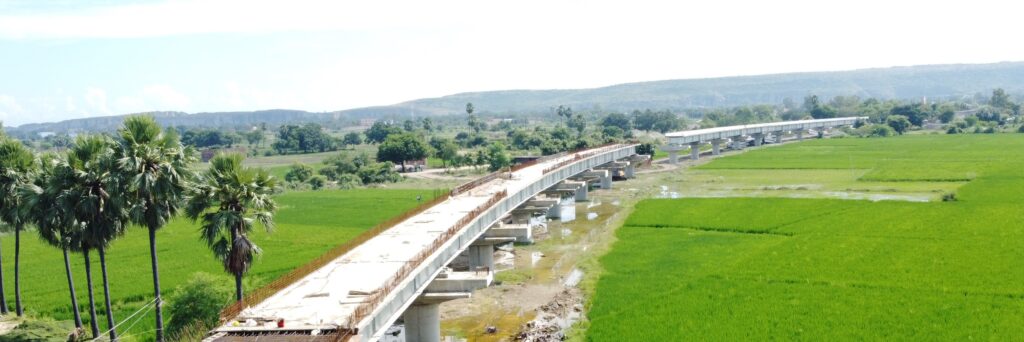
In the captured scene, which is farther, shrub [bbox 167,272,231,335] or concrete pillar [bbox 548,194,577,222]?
concrete pillar [bbox 548,194,577,222]

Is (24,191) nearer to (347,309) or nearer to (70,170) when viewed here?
(70,170)

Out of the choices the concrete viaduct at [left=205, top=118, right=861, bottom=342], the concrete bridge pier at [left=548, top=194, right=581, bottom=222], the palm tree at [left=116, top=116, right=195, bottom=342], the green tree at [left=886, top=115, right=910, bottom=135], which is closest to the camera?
the concrete viaduct at [left=205, top=118, right=861, bottom=342]

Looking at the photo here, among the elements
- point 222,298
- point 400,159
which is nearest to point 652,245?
point 222,298

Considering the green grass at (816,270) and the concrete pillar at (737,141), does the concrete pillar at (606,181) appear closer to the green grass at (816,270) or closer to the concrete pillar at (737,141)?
the green grass at (816,270)

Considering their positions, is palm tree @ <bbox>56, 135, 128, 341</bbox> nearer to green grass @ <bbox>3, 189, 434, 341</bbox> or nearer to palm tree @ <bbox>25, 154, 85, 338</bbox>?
palm tree @ <bbox>25, 154, 85, 338</bbox>

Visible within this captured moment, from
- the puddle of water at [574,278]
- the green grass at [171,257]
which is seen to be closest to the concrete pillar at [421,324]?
the green grass at [171,257]

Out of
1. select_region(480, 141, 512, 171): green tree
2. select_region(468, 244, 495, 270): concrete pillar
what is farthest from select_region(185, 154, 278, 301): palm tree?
select_region(480, 141, 512, 171): green tree

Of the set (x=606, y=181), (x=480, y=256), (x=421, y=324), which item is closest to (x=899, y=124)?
(x=606, y=181)

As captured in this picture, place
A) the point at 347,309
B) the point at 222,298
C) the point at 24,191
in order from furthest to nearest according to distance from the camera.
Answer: the point at 222,298 → the point at 24,191 → the point at 347,309
